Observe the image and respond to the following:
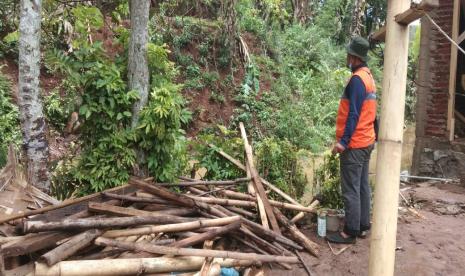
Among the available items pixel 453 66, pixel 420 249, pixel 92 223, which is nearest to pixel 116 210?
pixel 92 223

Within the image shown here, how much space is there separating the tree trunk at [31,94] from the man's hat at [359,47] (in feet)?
11.6

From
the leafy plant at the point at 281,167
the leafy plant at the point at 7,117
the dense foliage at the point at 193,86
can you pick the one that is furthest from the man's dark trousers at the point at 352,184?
the leafy plant at the point at 7,117

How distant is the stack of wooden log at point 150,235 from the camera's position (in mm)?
3494

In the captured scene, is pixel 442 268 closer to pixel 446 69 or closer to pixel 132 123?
pixel 132 123

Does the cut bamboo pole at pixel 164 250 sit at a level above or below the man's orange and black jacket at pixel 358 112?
below

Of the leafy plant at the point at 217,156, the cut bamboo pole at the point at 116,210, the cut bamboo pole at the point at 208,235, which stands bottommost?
the cut bamboo pole at the point at 208,235

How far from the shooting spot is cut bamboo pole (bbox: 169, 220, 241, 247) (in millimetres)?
3970

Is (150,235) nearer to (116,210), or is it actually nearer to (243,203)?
(116,210)

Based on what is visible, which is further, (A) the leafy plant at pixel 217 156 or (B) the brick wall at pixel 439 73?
(B) the brick wall at pixel 439 73

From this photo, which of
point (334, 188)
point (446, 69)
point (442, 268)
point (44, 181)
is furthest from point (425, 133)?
point (44, 181)

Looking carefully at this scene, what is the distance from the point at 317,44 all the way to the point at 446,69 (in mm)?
9080

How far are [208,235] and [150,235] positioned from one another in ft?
1.79

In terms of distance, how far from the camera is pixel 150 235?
4090 millimetres

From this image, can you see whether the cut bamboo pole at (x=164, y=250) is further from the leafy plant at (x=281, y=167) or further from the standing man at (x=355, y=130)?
the leafy plant at (x=281, y=167)
